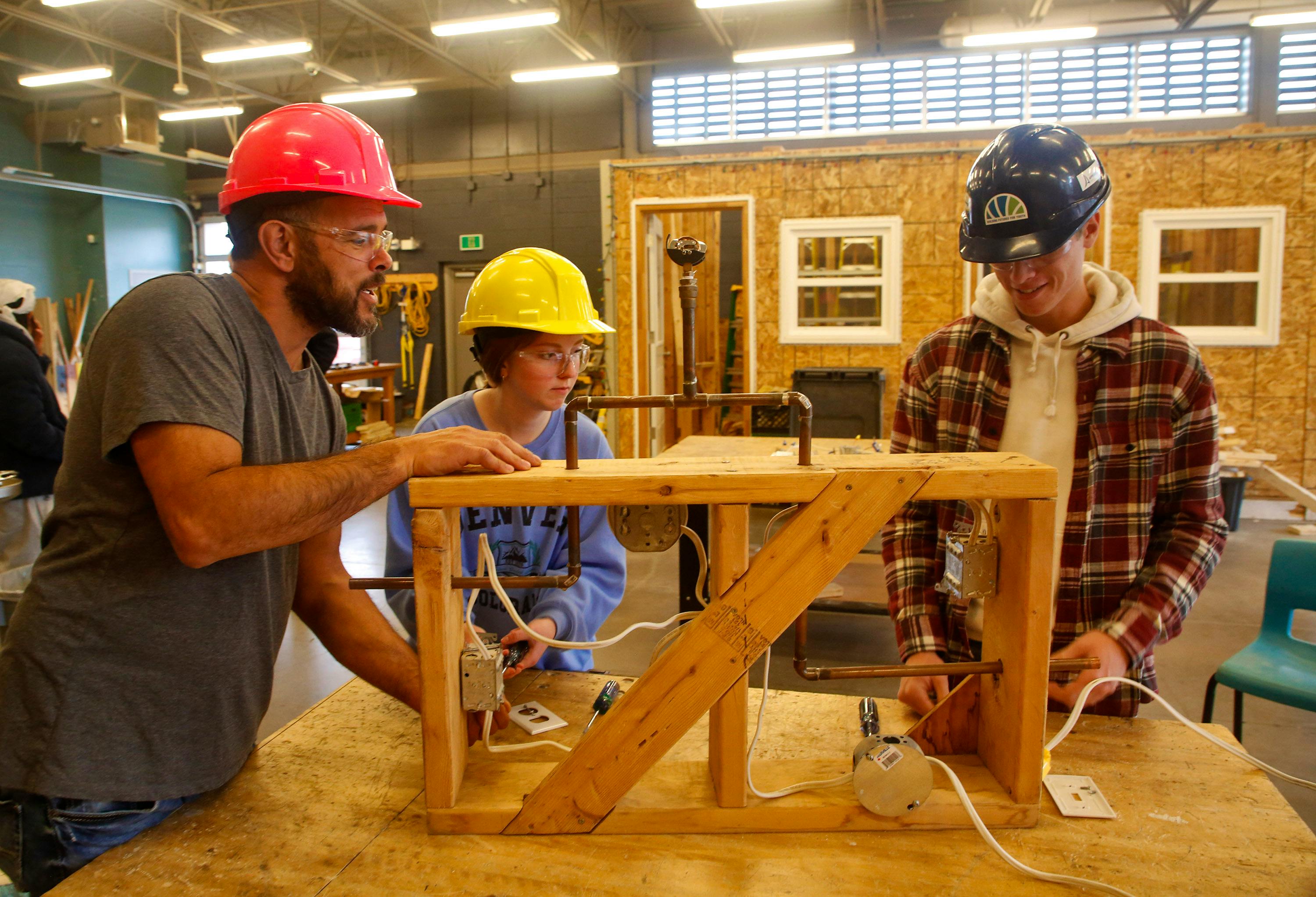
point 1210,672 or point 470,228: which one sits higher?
point 470,228

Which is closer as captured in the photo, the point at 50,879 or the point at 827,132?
the point at 50,879

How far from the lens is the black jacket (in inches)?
142

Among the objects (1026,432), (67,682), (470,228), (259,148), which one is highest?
(470,228)

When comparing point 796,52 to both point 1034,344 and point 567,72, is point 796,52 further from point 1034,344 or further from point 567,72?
point 1034,344

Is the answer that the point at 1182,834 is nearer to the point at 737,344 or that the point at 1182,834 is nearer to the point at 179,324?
the point at 179,324

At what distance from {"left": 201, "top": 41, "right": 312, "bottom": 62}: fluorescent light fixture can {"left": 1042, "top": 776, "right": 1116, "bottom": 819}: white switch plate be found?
9781mm

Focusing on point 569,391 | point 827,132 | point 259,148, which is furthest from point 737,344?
point 259,148

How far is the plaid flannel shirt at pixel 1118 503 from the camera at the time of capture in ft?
5.22

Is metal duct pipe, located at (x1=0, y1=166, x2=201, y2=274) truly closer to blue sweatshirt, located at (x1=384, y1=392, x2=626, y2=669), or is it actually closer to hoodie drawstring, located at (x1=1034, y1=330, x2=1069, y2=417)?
blue sweatshirt, located at (x1=384, y1=392, x2=626, y2=669)

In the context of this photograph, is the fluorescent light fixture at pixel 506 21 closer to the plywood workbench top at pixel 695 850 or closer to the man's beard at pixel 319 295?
the man's beard at pixel 319 295

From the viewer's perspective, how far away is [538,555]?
6.20 ft

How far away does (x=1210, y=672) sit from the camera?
4145mm

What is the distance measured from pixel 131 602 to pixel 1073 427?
5.56 ft

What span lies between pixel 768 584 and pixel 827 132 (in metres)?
10.7
